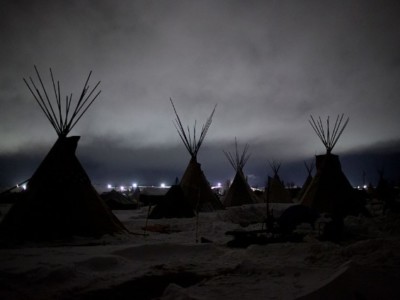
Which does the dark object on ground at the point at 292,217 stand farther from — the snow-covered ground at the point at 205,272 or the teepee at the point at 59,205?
the teepee at the point at 59,205

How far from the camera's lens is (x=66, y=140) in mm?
6145

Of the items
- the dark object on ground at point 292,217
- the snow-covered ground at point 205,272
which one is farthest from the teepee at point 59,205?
the dark object on ground at point 292,217

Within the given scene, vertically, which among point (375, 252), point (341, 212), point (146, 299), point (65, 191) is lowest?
point (146, 299)

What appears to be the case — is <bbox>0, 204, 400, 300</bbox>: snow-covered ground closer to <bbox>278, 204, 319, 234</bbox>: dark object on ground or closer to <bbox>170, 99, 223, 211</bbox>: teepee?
<bbox>278, 204, 319, 234</bbox>: dark object on ground

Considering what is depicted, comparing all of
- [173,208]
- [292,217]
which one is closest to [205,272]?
[292,217]

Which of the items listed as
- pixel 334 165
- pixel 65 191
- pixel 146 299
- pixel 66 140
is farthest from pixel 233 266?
pixel 334 165

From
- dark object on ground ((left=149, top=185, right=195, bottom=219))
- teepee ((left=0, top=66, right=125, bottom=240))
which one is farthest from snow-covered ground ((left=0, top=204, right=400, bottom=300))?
dark object on ground ((left=149, top=185, right=195, bottom=219))

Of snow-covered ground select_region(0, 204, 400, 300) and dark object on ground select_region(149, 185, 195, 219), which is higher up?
dark object on ground select_region(149, 185, 195, 219)

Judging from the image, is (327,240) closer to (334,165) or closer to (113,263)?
(113,263)

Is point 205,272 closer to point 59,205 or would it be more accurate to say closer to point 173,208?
point 59,205

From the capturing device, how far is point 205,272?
10.3 feet

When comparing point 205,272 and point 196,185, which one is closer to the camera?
point 205,272

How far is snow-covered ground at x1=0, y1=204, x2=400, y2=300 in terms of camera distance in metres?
2.18

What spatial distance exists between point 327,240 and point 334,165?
7005 millimetres
